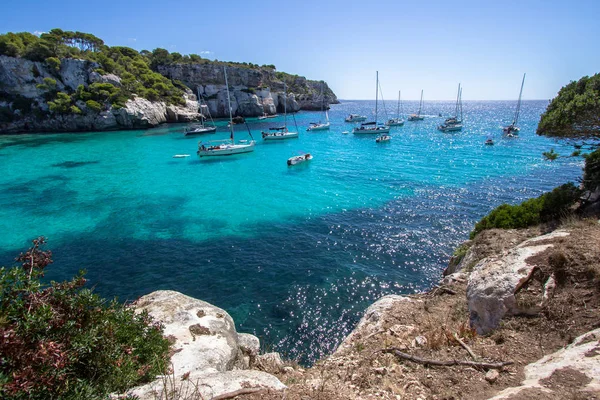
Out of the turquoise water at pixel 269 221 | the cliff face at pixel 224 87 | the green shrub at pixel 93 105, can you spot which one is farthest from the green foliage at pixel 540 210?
the cliff face at pixel 224 87

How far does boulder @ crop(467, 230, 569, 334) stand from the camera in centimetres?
739

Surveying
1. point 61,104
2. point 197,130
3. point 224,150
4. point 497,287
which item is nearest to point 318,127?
point 197,130

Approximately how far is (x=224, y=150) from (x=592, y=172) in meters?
46.0

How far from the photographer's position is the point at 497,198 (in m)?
27.6

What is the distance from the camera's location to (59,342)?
13.8 feet

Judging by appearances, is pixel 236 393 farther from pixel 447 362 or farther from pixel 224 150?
pixel 224 150

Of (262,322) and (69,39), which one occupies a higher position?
(69,39)

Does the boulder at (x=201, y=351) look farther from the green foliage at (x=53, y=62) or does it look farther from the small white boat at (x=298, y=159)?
the green foliage at (x=53, y=62)

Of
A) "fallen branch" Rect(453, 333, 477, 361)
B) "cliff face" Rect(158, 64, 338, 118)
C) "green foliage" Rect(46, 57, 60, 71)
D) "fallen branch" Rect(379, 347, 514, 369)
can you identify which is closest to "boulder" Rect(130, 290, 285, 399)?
"fallen branch" Rect(379, 347, 514, 369)

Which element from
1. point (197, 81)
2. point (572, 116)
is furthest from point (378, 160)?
point (197, 81)

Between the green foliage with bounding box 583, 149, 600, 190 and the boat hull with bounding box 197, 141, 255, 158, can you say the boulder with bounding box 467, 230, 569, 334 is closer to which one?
the green foliage with bounding box 583, 149, 600, 190

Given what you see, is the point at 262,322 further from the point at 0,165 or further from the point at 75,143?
the point at 75,143

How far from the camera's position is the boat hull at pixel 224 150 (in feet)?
160

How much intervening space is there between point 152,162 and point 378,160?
35334 millimetres
